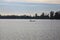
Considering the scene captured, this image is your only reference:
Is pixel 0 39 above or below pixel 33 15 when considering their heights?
below

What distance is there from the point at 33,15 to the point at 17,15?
0.54 meters

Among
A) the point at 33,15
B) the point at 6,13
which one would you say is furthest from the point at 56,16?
the point at 6,13

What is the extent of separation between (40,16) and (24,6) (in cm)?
199

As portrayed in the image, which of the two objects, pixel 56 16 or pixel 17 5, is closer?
pixel 56 16

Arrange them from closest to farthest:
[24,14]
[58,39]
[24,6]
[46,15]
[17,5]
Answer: [46,15], [24,14], [58,39], [24,6], [17,5]

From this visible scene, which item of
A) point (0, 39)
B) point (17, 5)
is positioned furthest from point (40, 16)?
point (17, 5)

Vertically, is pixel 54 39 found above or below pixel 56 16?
below

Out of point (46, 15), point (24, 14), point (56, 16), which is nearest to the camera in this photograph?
point (56, 16)

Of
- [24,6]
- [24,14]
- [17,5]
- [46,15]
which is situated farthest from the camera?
[17,5]

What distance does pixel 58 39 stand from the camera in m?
7.37

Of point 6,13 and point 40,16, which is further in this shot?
point 40,16

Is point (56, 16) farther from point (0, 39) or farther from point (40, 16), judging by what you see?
point (0, 39)

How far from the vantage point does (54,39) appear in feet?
25.2

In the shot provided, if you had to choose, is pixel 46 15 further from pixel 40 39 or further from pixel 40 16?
pixel 40 39
